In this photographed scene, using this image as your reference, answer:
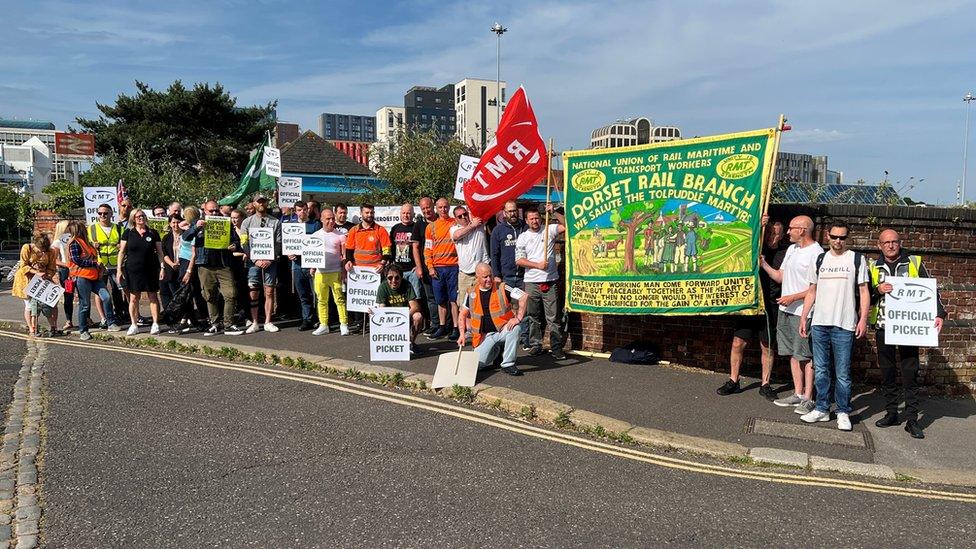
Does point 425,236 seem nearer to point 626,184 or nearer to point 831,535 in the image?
point 626,184

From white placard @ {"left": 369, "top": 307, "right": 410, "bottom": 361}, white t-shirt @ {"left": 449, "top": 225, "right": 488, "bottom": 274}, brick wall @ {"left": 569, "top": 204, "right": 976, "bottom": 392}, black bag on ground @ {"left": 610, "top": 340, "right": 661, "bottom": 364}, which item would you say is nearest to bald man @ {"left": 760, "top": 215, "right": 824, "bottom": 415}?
brick wall @ {"left": 569, "top": 204, "right": 976, "bottom": 392}

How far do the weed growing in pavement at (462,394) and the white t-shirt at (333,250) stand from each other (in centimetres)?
398

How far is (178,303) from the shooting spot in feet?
35.8

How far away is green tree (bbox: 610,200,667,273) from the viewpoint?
25.9ft

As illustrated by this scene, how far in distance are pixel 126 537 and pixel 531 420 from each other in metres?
3.61

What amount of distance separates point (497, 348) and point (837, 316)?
3.74 m

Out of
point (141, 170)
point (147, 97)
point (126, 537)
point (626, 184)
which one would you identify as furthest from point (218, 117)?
point (126, 537)

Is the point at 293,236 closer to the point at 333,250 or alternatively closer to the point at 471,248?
the point at 333,250

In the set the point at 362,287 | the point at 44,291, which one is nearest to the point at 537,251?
the point at 362,287

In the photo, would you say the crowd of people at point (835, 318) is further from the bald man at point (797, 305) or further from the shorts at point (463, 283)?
the shorts at point (463, 283)

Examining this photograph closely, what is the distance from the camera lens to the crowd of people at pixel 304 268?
356 inches

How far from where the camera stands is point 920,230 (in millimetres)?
7402

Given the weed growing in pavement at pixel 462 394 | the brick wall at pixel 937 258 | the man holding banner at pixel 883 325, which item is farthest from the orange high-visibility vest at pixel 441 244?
the man holding banner at pixel 883 325

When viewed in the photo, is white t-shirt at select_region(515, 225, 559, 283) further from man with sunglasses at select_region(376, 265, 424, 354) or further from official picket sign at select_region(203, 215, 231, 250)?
official picket sign at select_region(203, 215, 231, 250)
